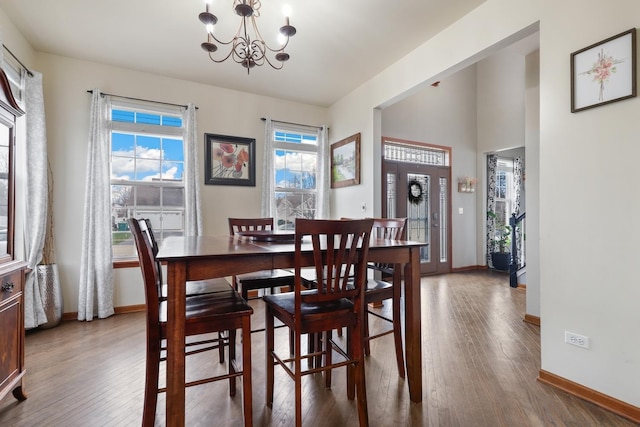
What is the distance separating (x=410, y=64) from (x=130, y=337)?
3.84 meters

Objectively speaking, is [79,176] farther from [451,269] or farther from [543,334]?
[451,269]

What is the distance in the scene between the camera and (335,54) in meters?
3.32

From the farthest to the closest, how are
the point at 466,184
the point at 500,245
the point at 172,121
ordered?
the point at 500,245 → the point at 466,184 → the point at 172,121

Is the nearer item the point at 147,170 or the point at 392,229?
the point at 392,229

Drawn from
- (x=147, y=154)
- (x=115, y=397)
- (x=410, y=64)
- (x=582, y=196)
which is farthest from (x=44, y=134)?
(x=582, y=196)

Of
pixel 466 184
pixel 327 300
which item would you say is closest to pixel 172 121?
pixel 327 300

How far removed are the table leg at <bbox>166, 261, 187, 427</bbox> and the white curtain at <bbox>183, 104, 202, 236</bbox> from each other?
255 centimetres

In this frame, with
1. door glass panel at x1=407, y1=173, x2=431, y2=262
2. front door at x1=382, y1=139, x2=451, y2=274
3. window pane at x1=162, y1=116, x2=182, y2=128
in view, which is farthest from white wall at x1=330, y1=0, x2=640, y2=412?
window pane at x1=162, y1=116, x2=182, y2=128

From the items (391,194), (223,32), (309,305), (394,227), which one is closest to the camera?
(309,305)

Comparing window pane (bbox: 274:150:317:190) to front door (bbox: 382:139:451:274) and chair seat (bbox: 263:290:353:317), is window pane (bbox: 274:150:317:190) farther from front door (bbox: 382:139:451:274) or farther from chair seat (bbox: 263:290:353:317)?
chair seat (bbox: 263:290:353:317)

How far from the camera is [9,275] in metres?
1.75

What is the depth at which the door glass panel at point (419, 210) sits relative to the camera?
17.7ft

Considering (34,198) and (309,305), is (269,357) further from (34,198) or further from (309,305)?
(34,198)

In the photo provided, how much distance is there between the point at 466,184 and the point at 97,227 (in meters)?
5.78
